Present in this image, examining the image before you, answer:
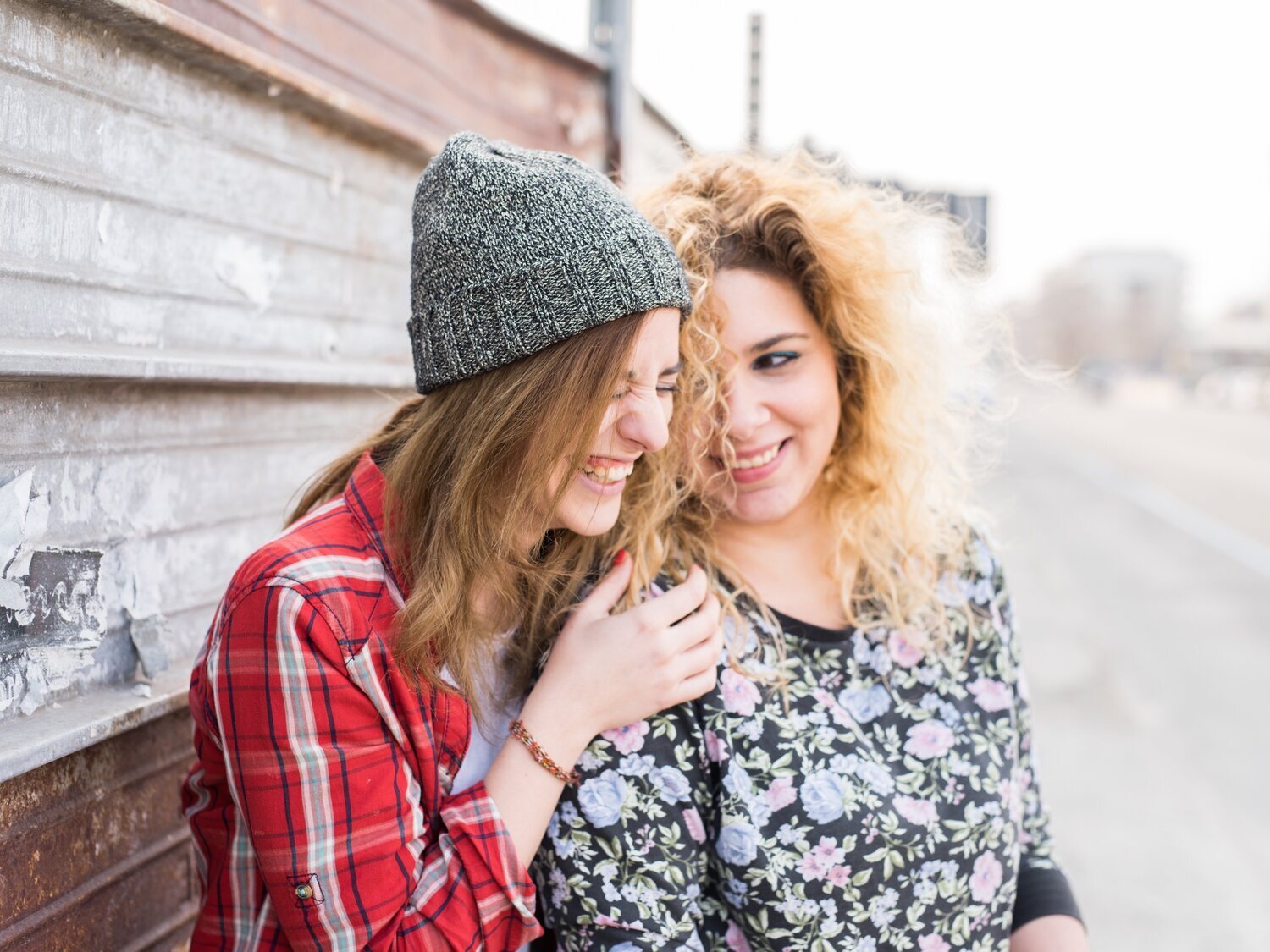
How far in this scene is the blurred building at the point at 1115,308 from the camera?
97.2 meters

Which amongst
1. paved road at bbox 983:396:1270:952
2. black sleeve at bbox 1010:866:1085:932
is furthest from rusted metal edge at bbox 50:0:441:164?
black sleeve at bbox 1010:866:1085:932

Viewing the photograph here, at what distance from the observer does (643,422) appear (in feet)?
5.18

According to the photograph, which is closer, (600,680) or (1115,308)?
(600,680)

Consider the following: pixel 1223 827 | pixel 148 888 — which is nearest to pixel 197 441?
pixel 148 888

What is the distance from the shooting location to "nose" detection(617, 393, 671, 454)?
1.58 meters

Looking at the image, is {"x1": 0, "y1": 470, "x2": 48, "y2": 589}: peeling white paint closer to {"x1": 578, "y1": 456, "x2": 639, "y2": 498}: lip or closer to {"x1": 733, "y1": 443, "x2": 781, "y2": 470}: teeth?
{"x1": 578, "y1": 456, "x2": 639, "y2": 498}: lip

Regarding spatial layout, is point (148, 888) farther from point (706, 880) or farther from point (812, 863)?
point (812, 863)

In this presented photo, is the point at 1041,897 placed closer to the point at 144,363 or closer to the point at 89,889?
the point at 89,889

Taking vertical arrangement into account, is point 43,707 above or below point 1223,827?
above

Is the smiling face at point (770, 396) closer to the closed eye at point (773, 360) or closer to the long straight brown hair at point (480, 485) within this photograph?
the closed eye at point (773, 360)

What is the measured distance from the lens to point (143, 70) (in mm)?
1572

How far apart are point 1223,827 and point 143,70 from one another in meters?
5.15

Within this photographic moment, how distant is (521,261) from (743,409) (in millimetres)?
615

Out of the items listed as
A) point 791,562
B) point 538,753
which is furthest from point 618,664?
point 791,562
